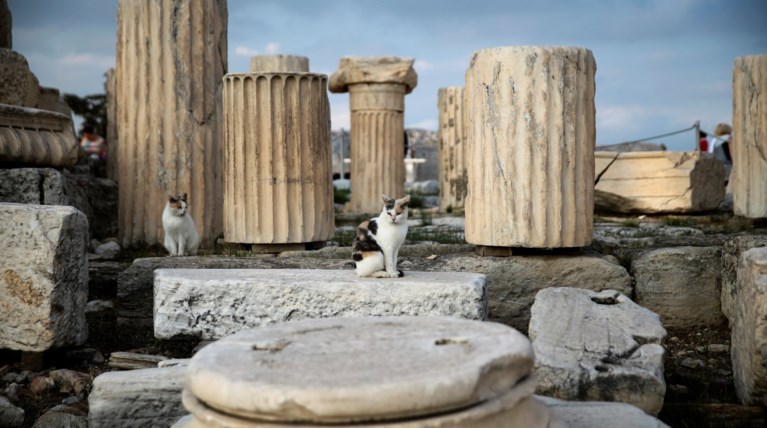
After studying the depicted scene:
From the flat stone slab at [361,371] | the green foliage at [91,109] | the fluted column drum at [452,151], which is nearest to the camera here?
the flat stone slab at [361,371]

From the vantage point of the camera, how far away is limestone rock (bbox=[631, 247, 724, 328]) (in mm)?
6543

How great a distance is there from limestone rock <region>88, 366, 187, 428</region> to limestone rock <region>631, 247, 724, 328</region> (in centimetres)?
355

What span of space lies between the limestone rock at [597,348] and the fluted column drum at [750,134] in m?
5.02

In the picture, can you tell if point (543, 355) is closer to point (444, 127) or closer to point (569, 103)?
point (569, 103)

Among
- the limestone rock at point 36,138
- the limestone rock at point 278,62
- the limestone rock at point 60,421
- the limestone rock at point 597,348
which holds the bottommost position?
the limestone rock at point 60,421

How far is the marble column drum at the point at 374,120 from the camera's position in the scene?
14078 millimetres

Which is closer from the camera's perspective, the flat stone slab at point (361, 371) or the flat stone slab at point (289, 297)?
the flat stone slab at point (361, 371)

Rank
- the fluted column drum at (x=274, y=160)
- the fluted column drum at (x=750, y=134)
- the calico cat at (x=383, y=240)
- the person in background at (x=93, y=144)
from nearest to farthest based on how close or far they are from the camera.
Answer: the calico cat at (x=383, y=240), the fluted column drum at (x=274, y=160), the fluted column drum at (x=750, y=134), the person in background at (x=93, y=144)

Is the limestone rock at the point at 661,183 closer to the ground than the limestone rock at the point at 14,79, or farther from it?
closer to the ground

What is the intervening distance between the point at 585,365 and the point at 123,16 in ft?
18.9

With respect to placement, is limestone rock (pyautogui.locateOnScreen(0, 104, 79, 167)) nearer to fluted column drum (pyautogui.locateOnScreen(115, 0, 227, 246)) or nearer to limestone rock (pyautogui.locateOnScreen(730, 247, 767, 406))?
fluted column drum (pyautogui.locateOnScreen(115, 0, 227, 246))

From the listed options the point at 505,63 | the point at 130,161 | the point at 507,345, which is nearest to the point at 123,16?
the point at 130,161

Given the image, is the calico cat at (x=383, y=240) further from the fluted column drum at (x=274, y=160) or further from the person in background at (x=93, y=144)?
the person in background at (x=93, y=144)

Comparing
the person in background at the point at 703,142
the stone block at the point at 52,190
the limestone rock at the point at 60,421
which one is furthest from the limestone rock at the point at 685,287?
the person in background at the point at 703,142
